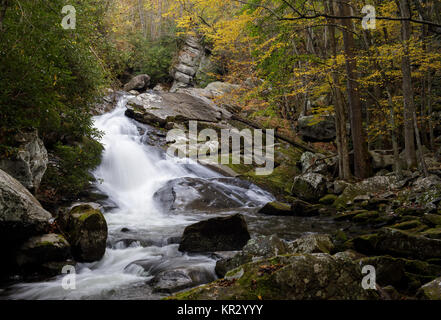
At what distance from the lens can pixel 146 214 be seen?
9.40 meters

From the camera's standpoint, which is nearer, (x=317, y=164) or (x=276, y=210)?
(x=276, y=210)

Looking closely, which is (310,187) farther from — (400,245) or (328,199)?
(400,245)

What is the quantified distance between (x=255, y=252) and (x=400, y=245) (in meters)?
2.26

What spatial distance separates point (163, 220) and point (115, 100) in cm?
1321

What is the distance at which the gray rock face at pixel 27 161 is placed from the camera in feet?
21.0

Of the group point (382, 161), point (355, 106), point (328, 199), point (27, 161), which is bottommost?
point (328, 199)

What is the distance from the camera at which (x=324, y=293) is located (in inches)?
107

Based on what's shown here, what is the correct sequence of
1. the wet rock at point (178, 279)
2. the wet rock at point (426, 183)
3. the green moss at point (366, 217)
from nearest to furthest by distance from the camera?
the wet rock at point (178, 279)
the green moss at point (366, 217)
the wet rock at point (426, 183)

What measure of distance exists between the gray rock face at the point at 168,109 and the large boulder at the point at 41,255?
13069 millimetres

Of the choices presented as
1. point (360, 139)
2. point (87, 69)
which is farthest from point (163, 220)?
point (360, 139)

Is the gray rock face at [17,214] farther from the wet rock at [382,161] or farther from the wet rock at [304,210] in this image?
the wet rock at [382,161]

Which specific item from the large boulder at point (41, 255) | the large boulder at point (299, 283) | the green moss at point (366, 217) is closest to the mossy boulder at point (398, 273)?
the large boulder at point (299, 283)

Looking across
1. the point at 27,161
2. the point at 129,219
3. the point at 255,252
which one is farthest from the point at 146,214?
the point at 255,252

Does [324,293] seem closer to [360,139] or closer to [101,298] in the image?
[101,298]
